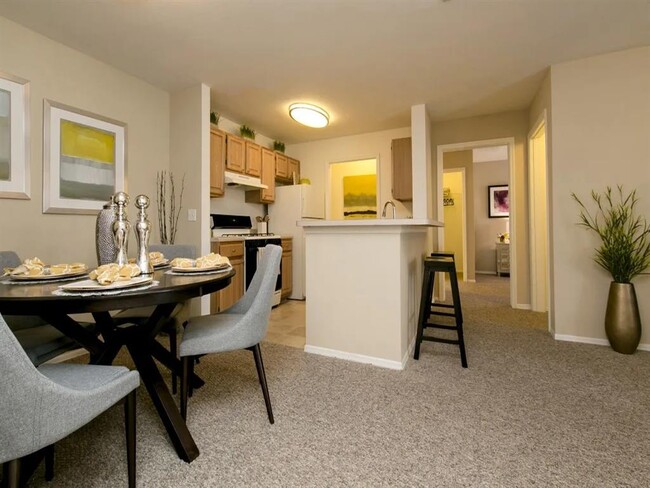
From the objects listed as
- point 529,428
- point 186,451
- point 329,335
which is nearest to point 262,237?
point 329,335

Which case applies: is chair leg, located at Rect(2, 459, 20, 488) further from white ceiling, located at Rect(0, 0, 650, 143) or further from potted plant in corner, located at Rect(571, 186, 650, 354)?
potted plant in corner, located at Rect(571, 186, 650, 354)

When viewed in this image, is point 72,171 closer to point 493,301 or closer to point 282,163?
point 282,163

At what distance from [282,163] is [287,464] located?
4.19m

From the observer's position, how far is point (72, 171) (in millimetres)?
2590

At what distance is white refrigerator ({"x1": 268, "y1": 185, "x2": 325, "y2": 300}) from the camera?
4.64m

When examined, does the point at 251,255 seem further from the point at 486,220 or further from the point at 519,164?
the point at 486,220

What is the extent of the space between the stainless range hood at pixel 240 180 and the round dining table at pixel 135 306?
238cm

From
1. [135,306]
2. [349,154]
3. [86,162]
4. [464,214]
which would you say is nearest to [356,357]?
[135,306]

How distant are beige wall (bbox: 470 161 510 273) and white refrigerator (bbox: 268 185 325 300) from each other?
4.65 m

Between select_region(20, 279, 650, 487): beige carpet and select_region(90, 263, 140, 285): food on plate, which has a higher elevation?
select_region(90, 263, 140, 285): food on plate

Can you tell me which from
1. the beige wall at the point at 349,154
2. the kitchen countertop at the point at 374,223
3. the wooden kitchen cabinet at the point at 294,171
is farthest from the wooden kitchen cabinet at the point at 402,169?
the kitchen countertop at the point at 374,223

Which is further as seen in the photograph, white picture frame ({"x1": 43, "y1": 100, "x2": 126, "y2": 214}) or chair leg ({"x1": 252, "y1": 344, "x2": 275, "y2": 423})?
white picture frame ({"x1": 43, "y1": 100, "x2": 126, "y2": 214})

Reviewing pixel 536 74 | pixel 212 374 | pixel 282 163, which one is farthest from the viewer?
pixel 282 163

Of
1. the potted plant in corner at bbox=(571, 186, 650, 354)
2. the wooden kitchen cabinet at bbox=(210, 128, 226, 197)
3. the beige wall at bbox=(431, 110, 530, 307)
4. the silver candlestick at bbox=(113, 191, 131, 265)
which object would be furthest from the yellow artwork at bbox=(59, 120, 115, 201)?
the potted plant in corner at bbox=(571, 186, 650, 354)
